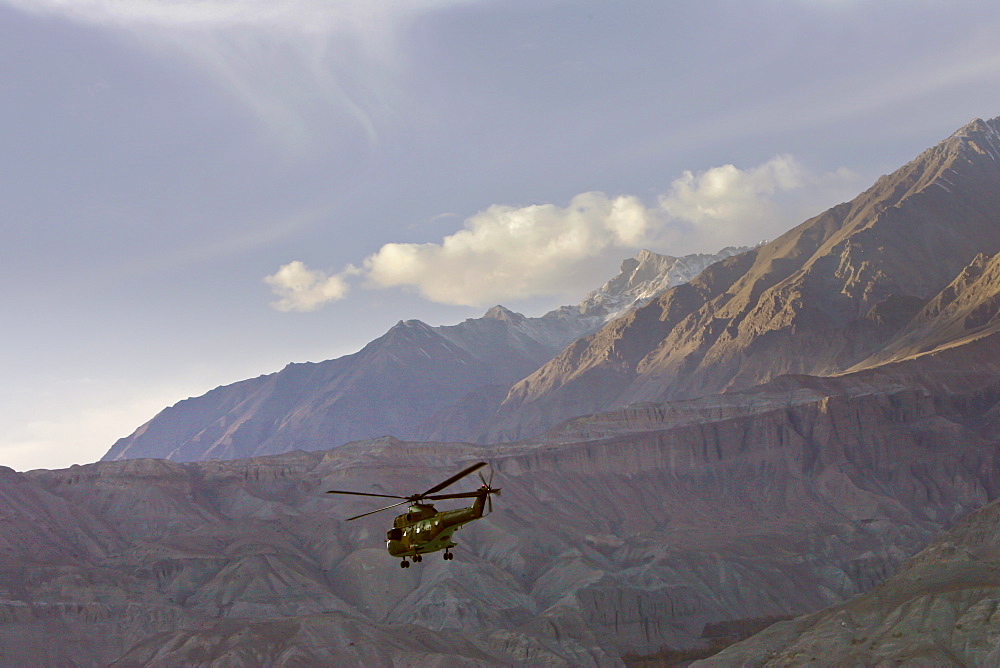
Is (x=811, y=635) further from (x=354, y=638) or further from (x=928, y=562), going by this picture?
(x=354, y=638)

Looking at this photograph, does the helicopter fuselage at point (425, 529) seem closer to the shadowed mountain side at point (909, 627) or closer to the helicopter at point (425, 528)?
the helicopter at point (425, 528)

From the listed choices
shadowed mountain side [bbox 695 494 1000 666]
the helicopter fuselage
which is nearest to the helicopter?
the helicopter fuselage

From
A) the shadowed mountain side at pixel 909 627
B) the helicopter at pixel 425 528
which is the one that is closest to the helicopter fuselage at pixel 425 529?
the helicopter at pixel 425 528

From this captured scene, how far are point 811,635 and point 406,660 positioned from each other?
2591 inches

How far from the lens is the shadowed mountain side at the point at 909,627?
5640 inches

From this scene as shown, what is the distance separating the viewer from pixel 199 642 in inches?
7776

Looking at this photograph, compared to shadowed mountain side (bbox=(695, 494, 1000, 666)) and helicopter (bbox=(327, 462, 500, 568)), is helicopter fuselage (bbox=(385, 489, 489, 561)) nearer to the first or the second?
helicopter (bbox=(327, 462, 500, 568))

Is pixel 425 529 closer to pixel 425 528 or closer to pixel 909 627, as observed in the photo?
pixel 425 528

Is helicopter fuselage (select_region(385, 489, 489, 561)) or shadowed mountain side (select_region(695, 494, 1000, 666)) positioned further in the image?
shadowed mountain side (select_region(695, 494, 1000, 666))

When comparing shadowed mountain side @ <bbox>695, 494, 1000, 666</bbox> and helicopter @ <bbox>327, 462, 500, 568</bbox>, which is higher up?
helicopter @ <bbox>327, 462, 500, 568</bbox>

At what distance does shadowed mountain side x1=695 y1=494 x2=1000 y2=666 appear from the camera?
470 ft

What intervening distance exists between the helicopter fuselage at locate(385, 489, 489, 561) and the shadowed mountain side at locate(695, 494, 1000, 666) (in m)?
89.3

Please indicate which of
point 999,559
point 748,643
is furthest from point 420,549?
point 999,559

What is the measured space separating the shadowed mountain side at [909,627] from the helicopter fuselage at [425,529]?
89329 mm
